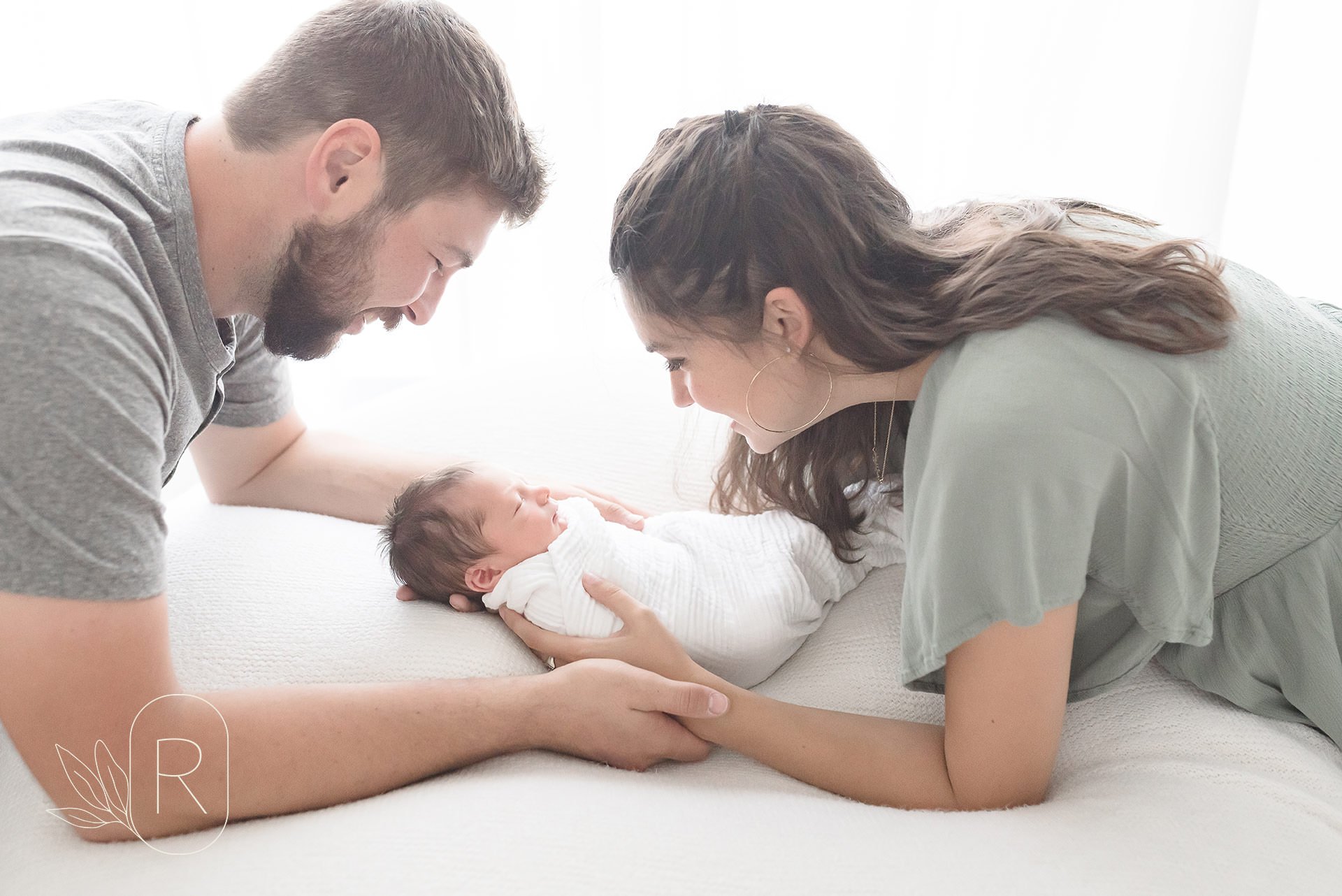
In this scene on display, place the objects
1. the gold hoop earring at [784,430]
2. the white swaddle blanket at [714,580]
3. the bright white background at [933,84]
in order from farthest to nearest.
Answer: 1. the bright white background at [933,84]
2. the white swaddle blanket at [714,580]
3. the gold hoop earring at [784,430]

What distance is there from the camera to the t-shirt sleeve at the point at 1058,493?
1180mm

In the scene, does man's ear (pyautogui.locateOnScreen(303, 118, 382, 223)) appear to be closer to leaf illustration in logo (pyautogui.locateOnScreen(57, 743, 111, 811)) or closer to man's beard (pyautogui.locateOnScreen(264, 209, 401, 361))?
man's beard (pyautogui.locateOnScreen(264, 209, 401, 361))

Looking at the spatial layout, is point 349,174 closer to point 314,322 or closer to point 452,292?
point 314,322

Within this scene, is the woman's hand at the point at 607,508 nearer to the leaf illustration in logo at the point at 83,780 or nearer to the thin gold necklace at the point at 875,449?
the thin gold necklace at the point at 875,449

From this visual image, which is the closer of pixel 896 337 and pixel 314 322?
pixel 896 337

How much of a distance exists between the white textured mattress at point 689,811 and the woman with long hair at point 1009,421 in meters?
0.08

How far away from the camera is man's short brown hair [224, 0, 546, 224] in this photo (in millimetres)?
1520

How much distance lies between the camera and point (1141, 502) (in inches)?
48.9

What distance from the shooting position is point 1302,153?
105 inches

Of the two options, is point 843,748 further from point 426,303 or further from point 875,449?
point 426,303

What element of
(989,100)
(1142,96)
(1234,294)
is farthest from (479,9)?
(1234,294)

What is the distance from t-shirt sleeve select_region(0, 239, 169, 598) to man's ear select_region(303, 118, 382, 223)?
39 centimetres

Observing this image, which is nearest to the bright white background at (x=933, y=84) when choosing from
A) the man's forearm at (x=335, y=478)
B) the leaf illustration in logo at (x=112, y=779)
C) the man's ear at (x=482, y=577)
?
the man's forearm at (x=335, y=478)

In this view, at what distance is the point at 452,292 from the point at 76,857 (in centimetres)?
239
